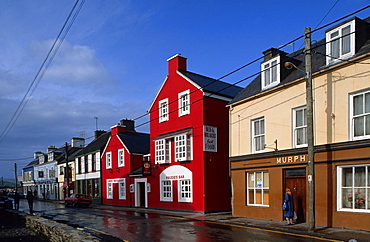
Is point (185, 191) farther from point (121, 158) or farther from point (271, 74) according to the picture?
point (121, 158)

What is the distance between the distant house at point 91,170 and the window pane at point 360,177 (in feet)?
98.8

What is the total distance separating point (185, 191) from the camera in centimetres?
2459

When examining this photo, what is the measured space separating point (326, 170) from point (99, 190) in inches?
1153

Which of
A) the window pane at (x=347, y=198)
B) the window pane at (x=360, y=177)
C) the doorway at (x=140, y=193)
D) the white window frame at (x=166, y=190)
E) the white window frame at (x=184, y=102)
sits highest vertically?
the white window frame at (x=184, y=102)

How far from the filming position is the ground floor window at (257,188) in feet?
57.9

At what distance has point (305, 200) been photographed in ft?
50.0

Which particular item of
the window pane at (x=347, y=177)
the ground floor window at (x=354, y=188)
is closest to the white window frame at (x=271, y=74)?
the window pane at (x=347, y=177)

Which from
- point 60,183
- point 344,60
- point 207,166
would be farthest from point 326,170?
point 60,183

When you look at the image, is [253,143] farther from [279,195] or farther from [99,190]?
[99,190]

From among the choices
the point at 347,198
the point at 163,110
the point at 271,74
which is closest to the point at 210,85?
the point at 163,110

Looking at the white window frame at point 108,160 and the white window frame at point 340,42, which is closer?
the white window frame at point 340,42

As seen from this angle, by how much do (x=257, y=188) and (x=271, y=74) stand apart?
615cm

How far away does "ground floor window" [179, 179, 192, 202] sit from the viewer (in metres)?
24.2

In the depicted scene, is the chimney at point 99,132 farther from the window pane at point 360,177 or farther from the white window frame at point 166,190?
the window pane at point 360,177
